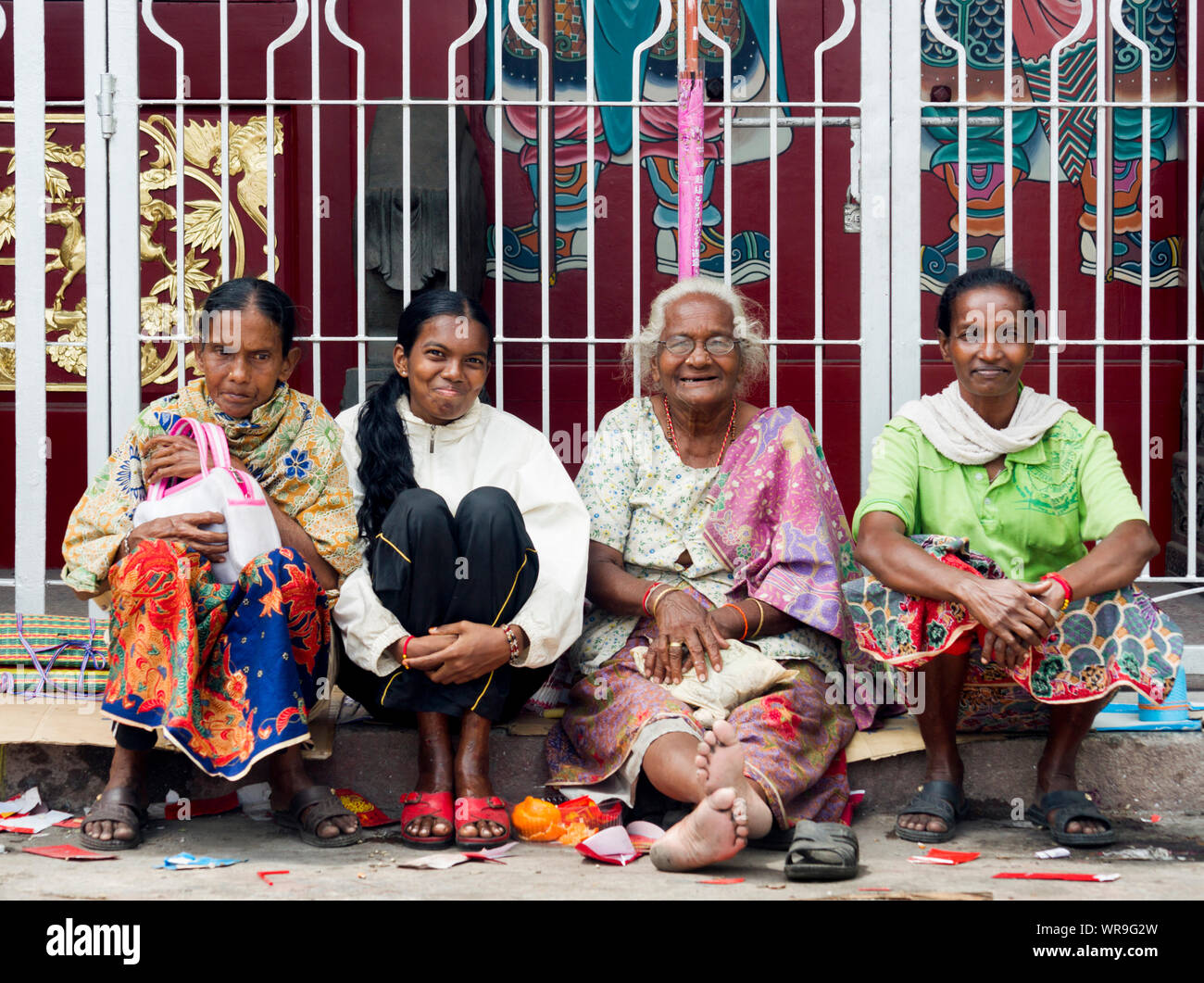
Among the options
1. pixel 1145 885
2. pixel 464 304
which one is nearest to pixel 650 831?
pixel 1145 885

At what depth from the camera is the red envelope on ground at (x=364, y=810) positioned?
127 inches

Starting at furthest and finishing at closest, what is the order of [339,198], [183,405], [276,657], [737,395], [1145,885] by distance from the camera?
[339,198] → [737,395] → [183,405] → [276,657] → [1145,885]

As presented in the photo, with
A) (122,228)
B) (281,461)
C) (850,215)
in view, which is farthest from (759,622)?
(850,215)

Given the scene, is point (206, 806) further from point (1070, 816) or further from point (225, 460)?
point (1070, 816)

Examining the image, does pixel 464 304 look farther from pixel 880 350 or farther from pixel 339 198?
pixel 339 198

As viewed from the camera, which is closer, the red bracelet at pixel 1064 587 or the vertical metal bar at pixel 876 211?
the red bracelet at pixel 1064 587

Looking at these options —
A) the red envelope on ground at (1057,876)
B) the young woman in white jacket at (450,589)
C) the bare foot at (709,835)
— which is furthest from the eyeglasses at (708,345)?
the red envelope on ground at (1057,876)

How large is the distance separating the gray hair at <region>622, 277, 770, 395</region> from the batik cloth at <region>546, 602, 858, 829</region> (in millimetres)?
684

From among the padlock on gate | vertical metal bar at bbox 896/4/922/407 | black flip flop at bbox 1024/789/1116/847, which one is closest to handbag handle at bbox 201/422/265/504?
vertical metal bar at bbox 896/4/922/407

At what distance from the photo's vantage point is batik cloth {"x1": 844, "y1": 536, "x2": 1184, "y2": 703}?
3.09 m

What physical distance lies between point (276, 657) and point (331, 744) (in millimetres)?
471

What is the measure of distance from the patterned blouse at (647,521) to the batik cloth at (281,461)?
2.05 feet

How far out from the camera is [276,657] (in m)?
3.04

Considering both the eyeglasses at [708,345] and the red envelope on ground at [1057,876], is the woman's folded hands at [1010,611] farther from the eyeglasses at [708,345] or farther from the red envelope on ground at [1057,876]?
the eyeglasses at [708,345]
